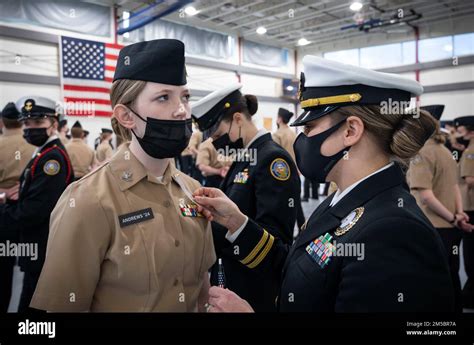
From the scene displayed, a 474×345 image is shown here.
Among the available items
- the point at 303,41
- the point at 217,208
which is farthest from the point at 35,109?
the point at 303,41

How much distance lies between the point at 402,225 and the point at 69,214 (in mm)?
922

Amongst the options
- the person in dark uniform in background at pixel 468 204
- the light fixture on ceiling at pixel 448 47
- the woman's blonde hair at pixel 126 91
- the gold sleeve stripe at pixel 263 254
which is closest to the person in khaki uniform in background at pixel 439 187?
the person in dark uniform in background at pixel 468 204

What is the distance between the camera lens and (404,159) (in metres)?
1.08

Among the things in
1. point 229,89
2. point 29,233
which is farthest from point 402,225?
point 29,233

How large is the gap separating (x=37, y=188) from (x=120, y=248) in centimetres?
156

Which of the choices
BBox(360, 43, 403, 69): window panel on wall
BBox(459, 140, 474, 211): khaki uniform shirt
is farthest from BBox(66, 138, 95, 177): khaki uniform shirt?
BBox(360, 43, 403, 69): window panel on wall

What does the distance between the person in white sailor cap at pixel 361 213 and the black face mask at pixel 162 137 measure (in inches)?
17.5

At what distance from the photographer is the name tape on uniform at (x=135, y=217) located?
109 centimetres

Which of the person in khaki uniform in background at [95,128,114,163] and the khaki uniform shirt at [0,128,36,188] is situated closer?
the khaki uniform shirt at [0,128,36,188]

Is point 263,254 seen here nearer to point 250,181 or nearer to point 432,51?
point 250,181

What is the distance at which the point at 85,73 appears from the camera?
27.6 feet

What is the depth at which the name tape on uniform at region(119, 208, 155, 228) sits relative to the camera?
1.09m

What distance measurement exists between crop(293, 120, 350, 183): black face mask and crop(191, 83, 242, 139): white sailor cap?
1.00 m

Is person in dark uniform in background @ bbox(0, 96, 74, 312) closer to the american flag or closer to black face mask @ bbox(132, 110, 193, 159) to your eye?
black face mask @ bbox(132, 110, 193, 159)
